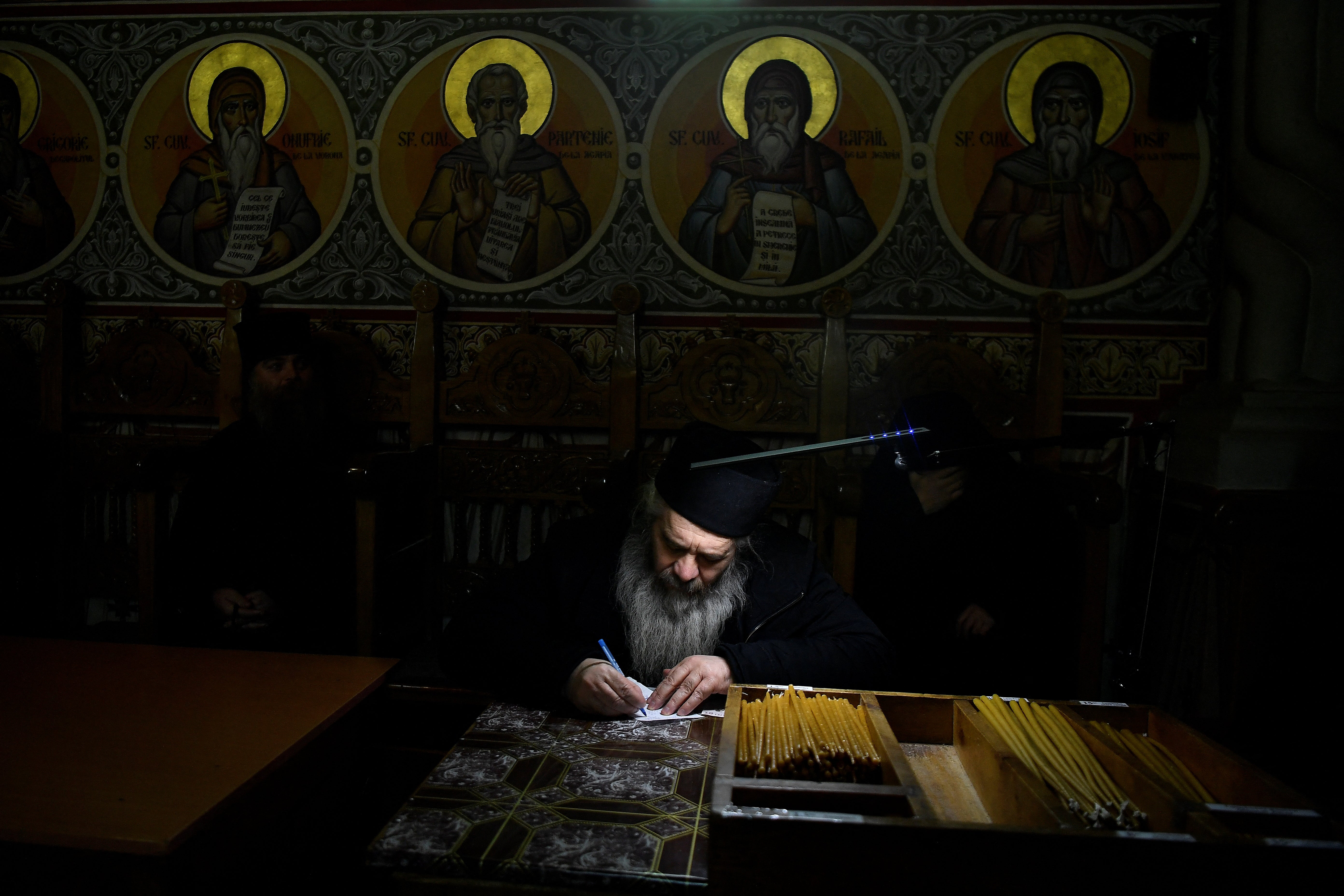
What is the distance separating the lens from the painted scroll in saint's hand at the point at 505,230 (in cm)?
419

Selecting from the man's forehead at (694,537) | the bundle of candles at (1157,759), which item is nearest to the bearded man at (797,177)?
the man's forehead at (694,537)

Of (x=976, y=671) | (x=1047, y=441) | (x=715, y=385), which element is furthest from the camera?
(x=715, y=385)

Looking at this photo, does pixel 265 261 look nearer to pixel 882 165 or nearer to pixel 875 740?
pixel 882 165

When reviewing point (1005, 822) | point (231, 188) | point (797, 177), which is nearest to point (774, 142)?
point (797, 177)

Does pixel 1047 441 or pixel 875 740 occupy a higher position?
pixel 1047 441

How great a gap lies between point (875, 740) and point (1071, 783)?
0.35m

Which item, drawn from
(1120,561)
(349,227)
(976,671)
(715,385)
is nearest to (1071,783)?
(976,671)

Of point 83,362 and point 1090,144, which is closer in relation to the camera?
point 1090,144

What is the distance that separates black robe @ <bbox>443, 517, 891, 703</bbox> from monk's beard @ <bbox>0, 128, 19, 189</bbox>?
4.14m

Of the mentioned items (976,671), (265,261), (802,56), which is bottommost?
(976,671)

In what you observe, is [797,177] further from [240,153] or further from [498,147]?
[240,153]

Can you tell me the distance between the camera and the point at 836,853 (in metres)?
1.21

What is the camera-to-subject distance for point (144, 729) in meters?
1.91

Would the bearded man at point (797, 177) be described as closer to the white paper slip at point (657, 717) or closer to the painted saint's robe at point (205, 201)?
the painted saint's robe at point (205, 201)
